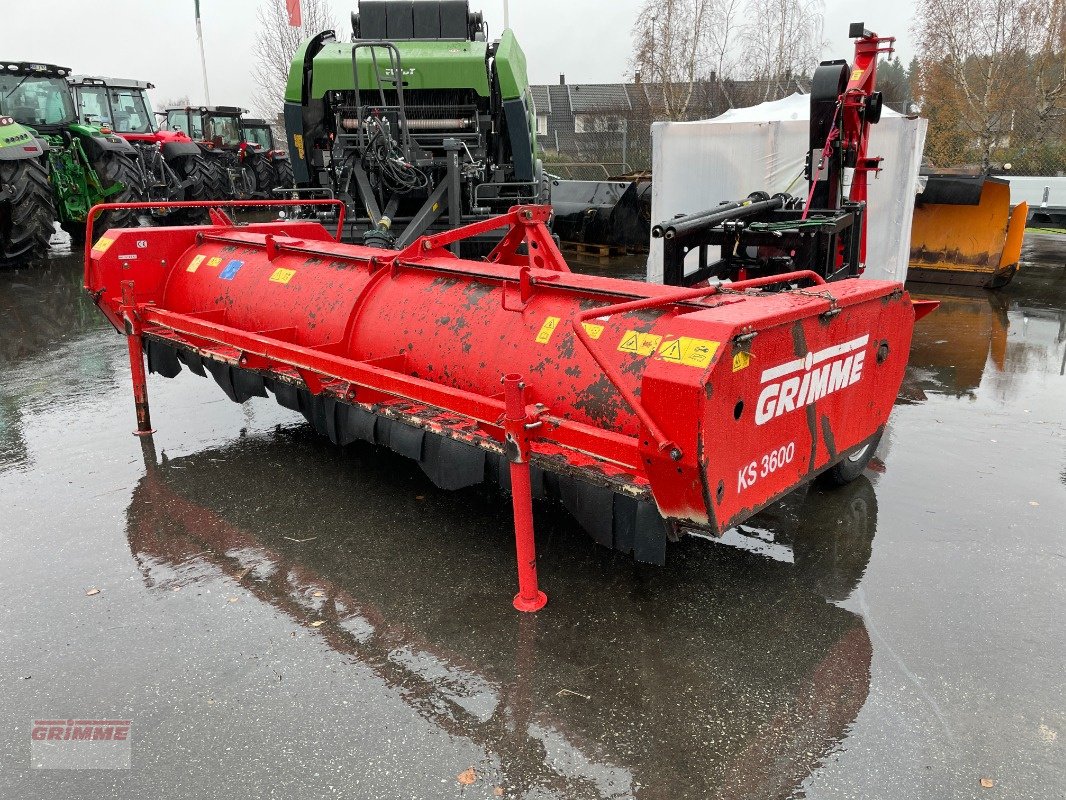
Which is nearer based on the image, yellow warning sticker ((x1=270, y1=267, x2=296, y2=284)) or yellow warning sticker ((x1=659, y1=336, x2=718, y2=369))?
yellow warning sticker ((x1=659, y1=336, x2=718, y2=369))

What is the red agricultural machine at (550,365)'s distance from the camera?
8.66 feet

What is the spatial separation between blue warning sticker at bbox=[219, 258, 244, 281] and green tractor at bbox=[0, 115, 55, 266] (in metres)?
7.75

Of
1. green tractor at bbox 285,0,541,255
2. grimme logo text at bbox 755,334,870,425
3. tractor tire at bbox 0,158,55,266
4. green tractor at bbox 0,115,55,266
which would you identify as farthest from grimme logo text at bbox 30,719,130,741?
tractor tire at bbox 0,158,55,266

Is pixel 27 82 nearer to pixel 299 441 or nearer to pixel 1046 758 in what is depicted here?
pixel 299 441

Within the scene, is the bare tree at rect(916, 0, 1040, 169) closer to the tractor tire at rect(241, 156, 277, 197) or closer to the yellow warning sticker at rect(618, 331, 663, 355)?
the tractor tire at rect(241, 156, 277, 197)

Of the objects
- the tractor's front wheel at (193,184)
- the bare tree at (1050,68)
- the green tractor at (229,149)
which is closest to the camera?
the tractor's front wheel at (193,184)

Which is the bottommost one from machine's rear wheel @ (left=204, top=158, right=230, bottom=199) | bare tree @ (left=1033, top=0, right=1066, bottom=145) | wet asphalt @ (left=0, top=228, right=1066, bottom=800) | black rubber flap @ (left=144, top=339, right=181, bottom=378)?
wet asphalt @ (left=0, top=228, right=1066, bottom=800)

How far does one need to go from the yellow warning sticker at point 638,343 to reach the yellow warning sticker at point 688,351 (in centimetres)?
37

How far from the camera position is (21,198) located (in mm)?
11148

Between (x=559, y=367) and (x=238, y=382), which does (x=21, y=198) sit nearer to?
(x=238, y=382)

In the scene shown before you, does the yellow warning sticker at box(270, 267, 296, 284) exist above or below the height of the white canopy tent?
below

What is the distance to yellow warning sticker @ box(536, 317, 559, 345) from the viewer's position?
3.46 m

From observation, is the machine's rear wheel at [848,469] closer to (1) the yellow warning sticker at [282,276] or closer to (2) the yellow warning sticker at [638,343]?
(2) the yellow warning sticker at [638,343]

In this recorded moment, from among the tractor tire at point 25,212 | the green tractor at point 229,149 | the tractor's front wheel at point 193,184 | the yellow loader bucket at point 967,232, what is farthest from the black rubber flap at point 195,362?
the green tractor at point 229,149
